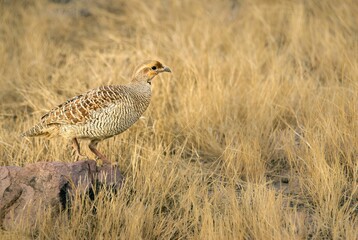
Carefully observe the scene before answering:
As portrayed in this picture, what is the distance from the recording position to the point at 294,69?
7.74 metres

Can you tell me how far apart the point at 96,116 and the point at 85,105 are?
0.17 meters

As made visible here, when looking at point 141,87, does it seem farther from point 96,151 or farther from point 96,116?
point 96,151

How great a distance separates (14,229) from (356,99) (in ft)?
11.7

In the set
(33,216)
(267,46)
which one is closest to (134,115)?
(33,216)

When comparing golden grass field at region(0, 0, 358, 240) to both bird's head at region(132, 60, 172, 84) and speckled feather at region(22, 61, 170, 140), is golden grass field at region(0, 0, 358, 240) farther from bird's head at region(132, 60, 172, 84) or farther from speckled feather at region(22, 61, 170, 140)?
bird's head at region(132, 60, 172, 84)

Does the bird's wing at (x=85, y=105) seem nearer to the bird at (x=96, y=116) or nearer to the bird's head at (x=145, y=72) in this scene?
the bird at (x=96, y=116)

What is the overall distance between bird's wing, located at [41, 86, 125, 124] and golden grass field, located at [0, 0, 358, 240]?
0.46 m

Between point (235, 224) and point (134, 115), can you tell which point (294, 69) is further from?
point (235, 224)

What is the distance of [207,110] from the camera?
6574 mm

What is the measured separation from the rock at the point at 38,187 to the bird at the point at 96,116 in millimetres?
515

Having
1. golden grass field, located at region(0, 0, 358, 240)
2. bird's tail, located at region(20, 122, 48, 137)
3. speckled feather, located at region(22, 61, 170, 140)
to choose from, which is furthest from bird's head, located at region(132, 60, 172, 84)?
bird's tail, located at region(20, 122, 48, 137)

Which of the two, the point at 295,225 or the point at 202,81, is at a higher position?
the point at 202,81

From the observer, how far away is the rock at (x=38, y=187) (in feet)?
14.6

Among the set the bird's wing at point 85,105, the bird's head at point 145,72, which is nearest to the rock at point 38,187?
the bird's wing at point 85,105
